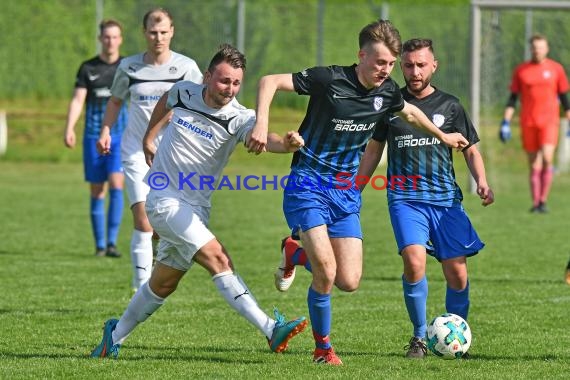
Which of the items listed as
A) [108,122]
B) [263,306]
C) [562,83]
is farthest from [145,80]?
[562,83]

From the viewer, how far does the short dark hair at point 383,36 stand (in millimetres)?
6527

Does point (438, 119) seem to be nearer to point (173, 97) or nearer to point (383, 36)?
point (383, 36)

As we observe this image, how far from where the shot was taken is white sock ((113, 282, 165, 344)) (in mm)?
6695

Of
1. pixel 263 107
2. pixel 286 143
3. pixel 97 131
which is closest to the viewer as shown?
pixel 286 143

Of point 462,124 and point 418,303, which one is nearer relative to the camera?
point 418,303

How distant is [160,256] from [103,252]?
559 centimetres

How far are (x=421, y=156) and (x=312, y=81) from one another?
100 centimetres

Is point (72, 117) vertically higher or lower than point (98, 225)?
higher

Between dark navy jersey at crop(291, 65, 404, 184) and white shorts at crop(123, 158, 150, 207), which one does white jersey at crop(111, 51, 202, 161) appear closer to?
white shorts at crop(123, 158, 150, 207)

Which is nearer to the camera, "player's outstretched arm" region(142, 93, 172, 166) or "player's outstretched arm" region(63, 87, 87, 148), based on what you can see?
"player's outstretched arm" region(142, 93, 172, 166)

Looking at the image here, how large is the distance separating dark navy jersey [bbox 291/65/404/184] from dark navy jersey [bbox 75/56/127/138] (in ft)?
17.4

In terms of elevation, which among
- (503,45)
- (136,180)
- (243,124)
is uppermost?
(243,124)

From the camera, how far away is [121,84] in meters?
9.20

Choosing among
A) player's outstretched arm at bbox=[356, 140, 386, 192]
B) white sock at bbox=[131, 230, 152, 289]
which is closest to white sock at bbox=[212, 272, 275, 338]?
player's outstretched arm at bbox=[356, 140, 386, 192]
